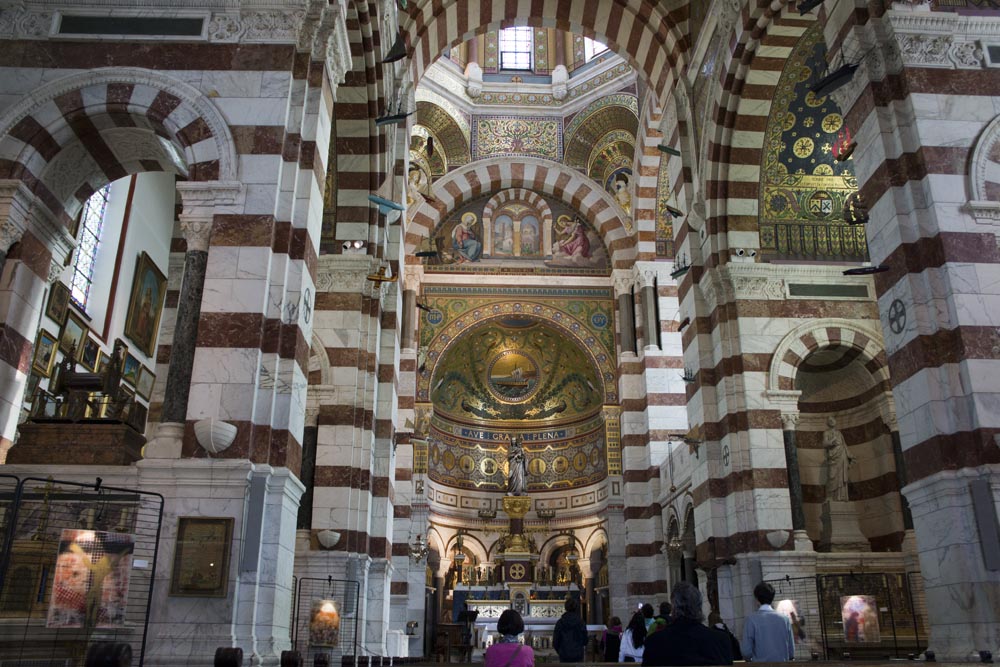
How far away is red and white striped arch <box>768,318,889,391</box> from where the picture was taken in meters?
12.1

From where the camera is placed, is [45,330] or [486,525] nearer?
[45,330]

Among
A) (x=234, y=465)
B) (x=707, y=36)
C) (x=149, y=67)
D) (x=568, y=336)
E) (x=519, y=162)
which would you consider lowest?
(x=234, y=465)

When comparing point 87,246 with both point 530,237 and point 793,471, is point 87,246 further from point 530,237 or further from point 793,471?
point 530,237

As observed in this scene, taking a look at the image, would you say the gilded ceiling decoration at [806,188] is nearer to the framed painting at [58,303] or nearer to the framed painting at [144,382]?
the framed painting at [58,303]

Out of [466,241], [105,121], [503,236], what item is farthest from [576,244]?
[105,121]

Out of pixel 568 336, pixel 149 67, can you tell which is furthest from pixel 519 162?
pixel 149 67

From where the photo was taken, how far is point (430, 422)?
884 inches

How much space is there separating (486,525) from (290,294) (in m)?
16.8

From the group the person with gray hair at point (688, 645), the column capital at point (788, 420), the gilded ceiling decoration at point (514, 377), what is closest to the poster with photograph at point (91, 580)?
the person with gray hair at point (688, 645)

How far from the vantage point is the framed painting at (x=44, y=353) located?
37.8ft

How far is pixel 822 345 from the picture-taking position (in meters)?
12.4

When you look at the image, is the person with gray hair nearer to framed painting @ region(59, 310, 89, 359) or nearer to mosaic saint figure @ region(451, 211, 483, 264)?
framed painting @ region(59, 310, 89, 359)

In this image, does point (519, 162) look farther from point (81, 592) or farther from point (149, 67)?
point (81, 592)

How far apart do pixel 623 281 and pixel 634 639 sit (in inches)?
576
